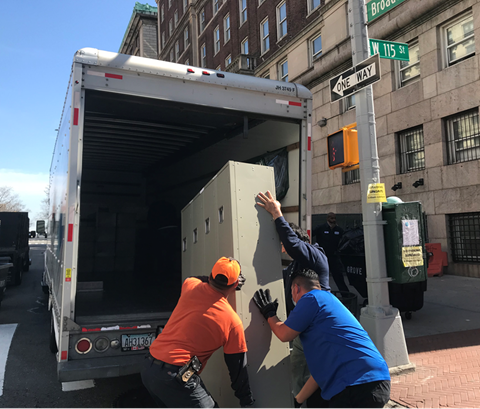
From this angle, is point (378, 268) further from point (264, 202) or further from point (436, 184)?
point (436, 184)

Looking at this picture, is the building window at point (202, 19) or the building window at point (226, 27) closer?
the building window at point (226, 27)

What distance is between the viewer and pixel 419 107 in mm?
13352

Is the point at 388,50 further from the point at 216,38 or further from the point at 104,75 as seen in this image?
the point at 216,38

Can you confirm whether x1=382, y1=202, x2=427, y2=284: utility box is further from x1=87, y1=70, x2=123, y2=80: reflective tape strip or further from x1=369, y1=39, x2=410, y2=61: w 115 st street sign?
x1=87, y1=70, x2=123, y2=80: reflective tape strip

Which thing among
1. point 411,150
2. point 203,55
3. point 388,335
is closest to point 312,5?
point 411,150

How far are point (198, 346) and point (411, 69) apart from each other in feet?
45.8

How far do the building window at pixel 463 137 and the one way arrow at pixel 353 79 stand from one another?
8.36 m

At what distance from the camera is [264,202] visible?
11.6 feet

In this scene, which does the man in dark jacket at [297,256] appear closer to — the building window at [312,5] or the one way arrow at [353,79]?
the one way arrow at [353,79]

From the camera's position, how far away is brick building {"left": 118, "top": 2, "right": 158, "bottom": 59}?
47.1 m

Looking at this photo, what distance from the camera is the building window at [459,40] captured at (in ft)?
39.9

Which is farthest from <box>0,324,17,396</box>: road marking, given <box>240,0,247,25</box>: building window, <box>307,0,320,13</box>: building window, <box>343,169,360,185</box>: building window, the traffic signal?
<box>240,0,247,25</box>: building window

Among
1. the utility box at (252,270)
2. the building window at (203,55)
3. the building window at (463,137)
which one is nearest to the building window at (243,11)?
the building window at (203,55)

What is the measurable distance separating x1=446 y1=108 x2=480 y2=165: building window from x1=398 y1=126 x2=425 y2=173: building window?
980 millimetres
